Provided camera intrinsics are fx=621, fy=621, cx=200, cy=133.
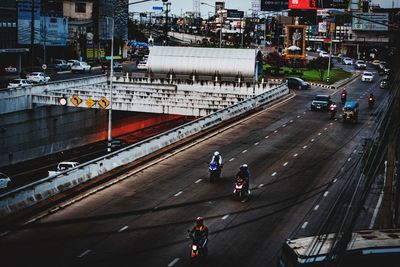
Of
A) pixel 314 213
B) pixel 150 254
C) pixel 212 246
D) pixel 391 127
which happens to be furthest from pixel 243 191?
pixel 391 127

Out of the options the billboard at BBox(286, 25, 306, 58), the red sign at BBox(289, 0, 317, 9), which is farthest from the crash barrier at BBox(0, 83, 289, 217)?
the red sign at BBox(289, 0, 317, 9)

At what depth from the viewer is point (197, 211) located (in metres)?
24.0

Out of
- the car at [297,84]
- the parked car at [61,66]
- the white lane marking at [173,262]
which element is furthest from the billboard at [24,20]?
the white lane marking at [173,262]

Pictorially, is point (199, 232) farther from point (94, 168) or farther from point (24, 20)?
point (24, 20)

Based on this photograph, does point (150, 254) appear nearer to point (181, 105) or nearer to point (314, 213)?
point (314, 213)

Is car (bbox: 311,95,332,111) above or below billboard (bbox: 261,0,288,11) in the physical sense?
below

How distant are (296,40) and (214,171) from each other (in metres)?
92.4

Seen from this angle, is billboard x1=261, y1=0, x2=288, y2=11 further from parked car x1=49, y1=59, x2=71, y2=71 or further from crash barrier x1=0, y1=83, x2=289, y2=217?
crash barrier x1=0, y1=83, x2=289, y2=217

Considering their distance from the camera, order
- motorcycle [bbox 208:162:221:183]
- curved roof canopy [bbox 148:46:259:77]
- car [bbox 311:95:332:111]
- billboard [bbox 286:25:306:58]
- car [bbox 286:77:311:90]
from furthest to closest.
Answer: billboard [bbox 286:25:306:58] → car [bbox 286:77:311:90] → curved roof canopy [bbox 148:46:259:77] → car [bbox 311:95:332:111] → motorcycle [bbox 208:162:221:183]

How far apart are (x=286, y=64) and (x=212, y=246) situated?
8860 cm

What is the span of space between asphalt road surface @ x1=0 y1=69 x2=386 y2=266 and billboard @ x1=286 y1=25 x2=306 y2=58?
70125 mm

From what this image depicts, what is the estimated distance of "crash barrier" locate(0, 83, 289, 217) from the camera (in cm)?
2284

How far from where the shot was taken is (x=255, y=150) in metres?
37.0

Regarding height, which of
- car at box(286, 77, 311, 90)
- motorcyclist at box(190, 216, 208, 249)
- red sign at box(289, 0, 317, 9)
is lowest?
motorcyclist at box(190, 216, 208, 249)
